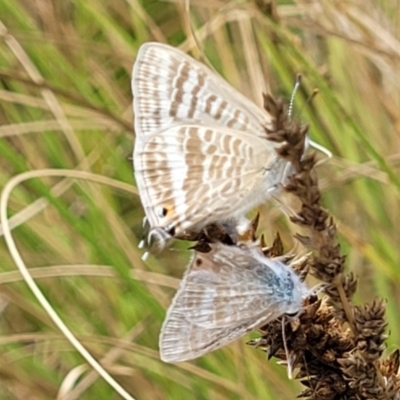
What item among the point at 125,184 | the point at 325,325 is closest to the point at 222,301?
the point at 325,325

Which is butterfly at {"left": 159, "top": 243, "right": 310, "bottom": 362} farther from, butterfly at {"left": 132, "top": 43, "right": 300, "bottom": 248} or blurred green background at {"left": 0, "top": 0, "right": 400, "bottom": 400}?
blurred green background at {"left": 0, "top": 0, "right": 400, "bottom": 400}

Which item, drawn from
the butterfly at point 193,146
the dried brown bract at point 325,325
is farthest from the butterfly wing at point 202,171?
the dried brown bract at point 325,325

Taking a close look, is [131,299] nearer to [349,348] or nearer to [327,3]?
[327,3]

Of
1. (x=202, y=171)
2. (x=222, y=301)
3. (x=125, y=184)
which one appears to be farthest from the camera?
(x=125, y=184)

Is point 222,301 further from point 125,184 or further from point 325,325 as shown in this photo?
point 125,184

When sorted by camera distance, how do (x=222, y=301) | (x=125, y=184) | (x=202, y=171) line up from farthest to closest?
(x=125, y=184) → (x=202, y=171) → (x=222, y=301)

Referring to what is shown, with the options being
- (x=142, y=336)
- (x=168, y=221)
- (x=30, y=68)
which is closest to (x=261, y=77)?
(x=30, y=68)
